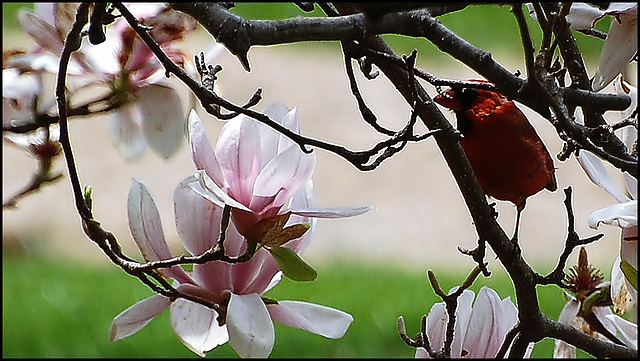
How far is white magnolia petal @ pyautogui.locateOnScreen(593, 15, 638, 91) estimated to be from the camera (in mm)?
295

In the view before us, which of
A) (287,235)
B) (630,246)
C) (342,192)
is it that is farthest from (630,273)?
(342,192)

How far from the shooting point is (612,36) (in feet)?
0.98

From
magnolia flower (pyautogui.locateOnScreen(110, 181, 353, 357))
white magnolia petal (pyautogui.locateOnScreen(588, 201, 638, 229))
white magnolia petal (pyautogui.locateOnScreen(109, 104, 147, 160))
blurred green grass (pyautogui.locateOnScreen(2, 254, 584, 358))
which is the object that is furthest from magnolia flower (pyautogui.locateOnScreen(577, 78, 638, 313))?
blurred green grass (pyautogui.locateOnScreen(2, 254, 584, 358))

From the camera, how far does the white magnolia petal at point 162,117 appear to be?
0.43 metres

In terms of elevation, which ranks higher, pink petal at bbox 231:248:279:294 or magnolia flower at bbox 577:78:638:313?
magnolia flower at bbox 577:78:638:313

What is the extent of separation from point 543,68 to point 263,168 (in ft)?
0.33

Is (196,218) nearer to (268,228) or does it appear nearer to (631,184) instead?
(268,228)

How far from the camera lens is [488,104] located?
0.41 metres

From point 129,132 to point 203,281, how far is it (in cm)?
15

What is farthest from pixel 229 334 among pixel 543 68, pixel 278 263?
pixel 543 68

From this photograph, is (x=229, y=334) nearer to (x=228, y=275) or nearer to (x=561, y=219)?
(x=228, y=275)

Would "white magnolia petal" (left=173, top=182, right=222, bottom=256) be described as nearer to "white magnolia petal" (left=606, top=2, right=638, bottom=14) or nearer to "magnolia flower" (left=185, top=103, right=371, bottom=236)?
"magnolia flower" (left=185, top=103, right=371, bottom=236)

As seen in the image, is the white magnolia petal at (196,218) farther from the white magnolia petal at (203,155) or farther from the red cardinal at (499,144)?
the red cardinal at (499,144)

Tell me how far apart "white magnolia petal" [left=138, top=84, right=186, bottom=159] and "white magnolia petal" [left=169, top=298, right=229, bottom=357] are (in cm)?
12
